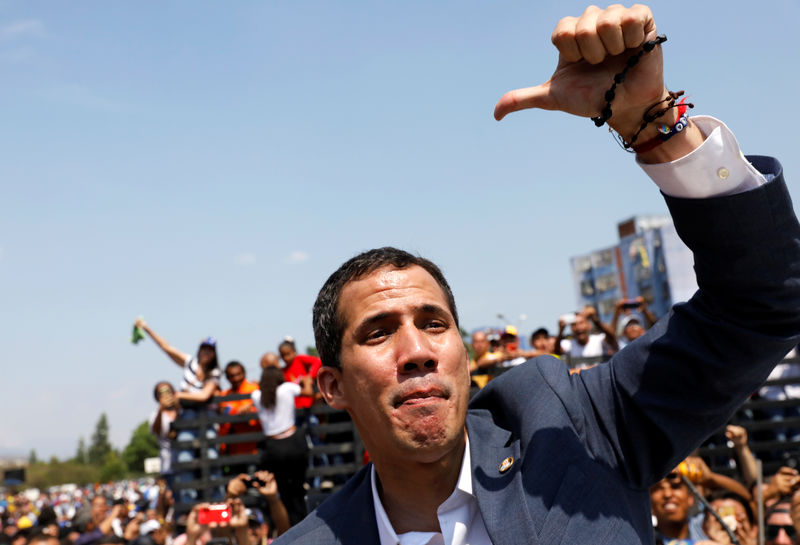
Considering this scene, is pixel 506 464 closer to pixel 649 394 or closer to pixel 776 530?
pixel 649 394

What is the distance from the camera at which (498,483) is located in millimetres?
2008

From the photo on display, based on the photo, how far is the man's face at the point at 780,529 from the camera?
4.94 m

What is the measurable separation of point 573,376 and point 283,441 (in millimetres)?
5273

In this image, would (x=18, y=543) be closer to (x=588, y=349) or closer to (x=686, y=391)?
(x=588, y=349)

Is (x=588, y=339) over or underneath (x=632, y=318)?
underneath

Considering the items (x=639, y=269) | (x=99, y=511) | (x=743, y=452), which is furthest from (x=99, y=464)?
(x=743, y=452)

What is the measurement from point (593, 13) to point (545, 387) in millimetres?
944

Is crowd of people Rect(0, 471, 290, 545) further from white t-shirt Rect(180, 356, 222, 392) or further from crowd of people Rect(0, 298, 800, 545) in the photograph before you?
white t-shirt Rect(180, 356, 222, 392)

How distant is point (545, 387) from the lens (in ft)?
6.69

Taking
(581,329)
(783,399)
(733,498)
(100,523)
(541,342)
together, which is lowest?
(100,523)

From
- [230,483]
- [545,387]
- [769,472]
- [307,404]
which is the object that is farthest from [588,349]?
[545,387]

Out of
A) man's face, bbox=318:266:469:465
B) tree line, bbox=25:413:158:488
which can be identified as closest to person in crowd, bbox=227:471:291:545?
man's face, bbox=318:266:469:465

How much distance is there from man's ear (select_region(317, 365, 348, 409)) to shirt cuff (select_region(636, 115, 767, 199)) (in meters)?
1.10

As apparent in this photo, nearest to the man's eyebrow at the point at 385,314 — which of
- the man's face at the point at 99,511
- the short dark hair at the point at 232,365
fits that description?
the short dark hair at the point at 232,365
